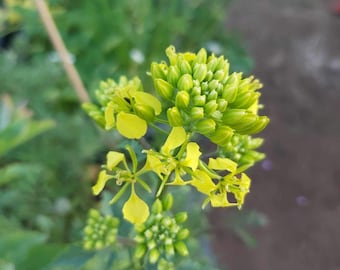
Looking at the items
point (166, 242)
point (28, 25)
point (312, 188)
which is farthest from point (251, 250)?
point (166, 242)

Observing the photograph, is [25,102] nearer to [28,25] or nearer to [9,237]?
[28,25]

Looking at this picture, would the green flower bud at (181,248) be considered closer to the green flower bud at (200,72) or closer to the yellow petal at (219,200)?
the yellow petal at (219,200)

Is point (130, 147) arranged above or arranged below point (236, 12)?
below

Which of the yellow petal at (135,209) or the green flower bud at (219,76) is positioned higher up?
the green flower bud at (219,76)

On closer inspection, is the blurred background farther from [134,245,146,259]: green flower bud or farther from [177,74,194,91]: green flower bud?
[177,74,194,91]: green flower bud

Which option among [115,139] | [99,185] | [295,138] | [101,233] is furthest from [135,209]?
[295,138]

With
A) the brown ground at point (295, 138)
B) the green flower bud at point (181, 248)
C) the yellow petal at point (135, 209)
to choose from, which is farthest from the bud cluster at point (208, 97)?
the brown ground at point (295, 138)

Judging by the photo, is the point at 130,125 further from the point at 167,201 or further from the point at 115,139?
the point at 115,139
